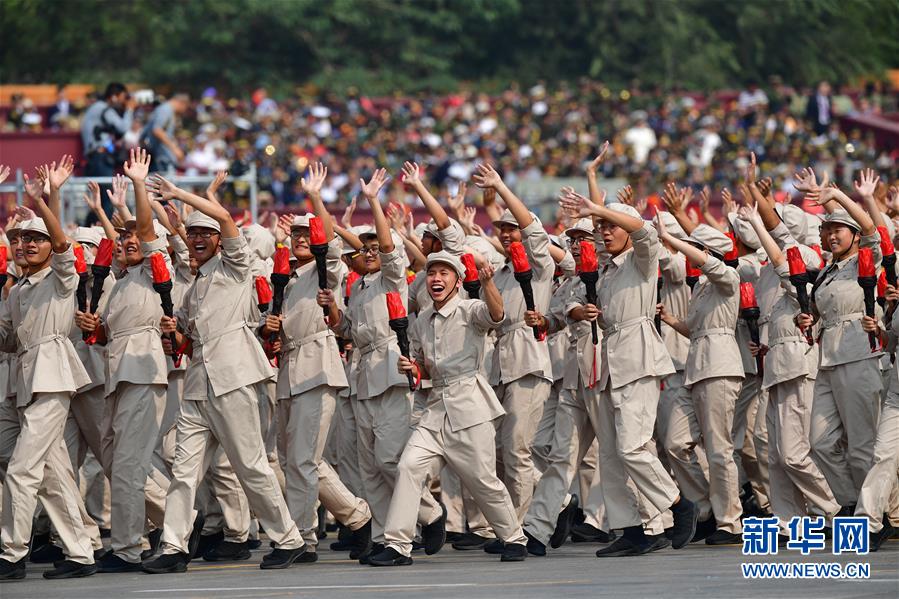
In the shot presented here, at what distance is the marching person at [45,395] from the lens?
1226 centimetres

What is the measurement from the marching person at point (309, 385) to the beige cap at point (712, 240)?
2634 millimetres

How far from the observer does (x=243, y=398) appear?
40.7 ft

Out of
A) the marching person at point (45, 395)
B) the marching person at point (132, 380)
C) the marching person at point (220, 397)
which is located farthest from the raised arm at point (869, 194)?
the marching person at point (45, 395)

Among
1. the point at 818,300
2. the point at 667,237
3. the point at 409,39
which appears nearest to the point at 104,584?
the point at 667,237

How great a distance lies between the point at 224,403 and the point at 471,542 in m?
2.56

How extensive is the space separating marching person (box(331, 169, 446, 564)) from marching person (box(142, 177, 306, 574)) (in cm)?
87

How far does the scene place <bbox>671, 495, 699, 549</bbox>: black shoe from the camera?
1305 centimetres

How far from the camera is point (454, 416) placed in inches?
488

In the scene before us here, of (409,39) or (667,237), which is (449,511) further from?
(409,39)

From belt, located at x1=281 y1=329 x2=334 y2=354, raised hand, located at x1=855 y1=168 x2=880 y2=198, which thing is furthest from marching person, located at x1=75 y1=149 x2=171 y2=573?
raised hand, located at x1=855 y1=168 x2=880 y2=198

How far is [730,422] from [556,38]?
33.2 metres

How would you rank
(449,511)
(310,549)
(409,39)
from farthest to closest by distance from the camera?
(409,39) → (449,511) → (310,549)

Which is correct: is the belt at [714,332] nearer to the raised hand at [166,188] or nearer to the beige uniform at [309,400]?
the beige uniform at [309,400]

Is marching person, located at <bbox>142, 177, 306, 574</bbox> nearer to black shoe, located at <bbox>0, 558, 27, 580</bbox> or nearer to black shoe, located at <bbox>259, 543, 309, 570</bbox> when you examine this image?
black shoe, located at <bbox>259, 543, 309, 570</bbox>
